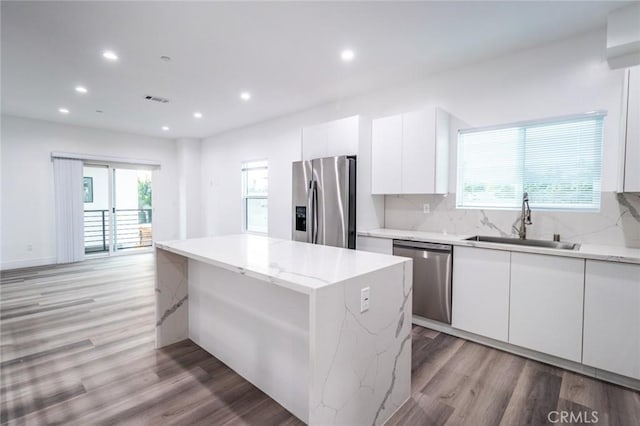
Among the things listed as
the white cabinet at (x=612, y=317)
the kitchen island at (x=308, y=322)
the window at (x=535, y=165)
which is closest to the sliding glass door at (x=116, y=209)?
the kitchen island at (x=308, y=322)

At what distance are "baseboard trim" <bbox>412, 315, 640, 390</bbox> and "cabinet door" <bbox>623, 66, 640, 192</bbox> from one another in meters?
1.35

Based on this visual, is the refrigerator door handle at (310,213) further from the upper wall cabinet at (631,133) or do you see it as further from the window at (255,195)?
the upper wall cabinet at (631,133)

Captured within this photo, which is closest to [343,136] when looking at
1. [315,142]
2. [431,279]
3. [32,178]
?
[315,142]

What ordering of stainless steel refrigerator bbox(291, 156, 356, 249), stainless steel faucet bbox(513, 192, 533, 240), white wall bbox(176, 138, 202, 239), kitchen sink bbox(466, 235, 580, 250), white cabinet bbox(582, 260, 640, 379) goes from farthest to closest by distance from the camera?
white wall bbox(176, 138, 202, 239), stainless steel refrigerator bbox(291, 156, 356, 249), stainless steel faucet bbox(513, 192, 533, 240), kitchen sink bbox(466, 235, 580, 250), white cabinet bbox(582, 260, 640, 379)

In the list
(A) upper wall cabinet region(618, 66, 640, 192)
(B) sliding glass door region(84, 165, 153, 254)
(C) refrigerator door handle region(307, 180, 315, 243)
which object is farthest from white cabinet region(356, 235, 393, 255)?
(B) sliding glass door region(84, 165, 153, 254)

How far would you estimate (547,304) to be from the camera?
7.84 ft

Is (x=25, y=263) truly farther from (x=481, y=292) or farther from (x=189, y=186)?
(x=481, y=292)

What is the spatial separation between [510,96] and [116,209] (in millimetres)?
7560

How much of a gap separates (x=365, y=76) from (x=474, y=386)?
3.25m

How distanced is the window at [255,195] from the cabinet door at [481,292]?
12.8ft

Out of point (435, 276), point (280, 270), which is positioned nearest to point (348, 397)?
point (280, 270)

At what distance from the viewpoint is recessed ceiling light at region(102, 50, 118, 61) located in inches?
120

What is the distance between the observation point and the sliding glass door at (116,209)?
21.7 feet

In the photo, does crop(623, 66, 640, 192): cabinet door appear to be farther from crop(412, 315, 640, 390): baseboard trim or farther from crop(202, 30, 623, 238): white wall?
crop(412, 315, 640, 390): baseboard trim
